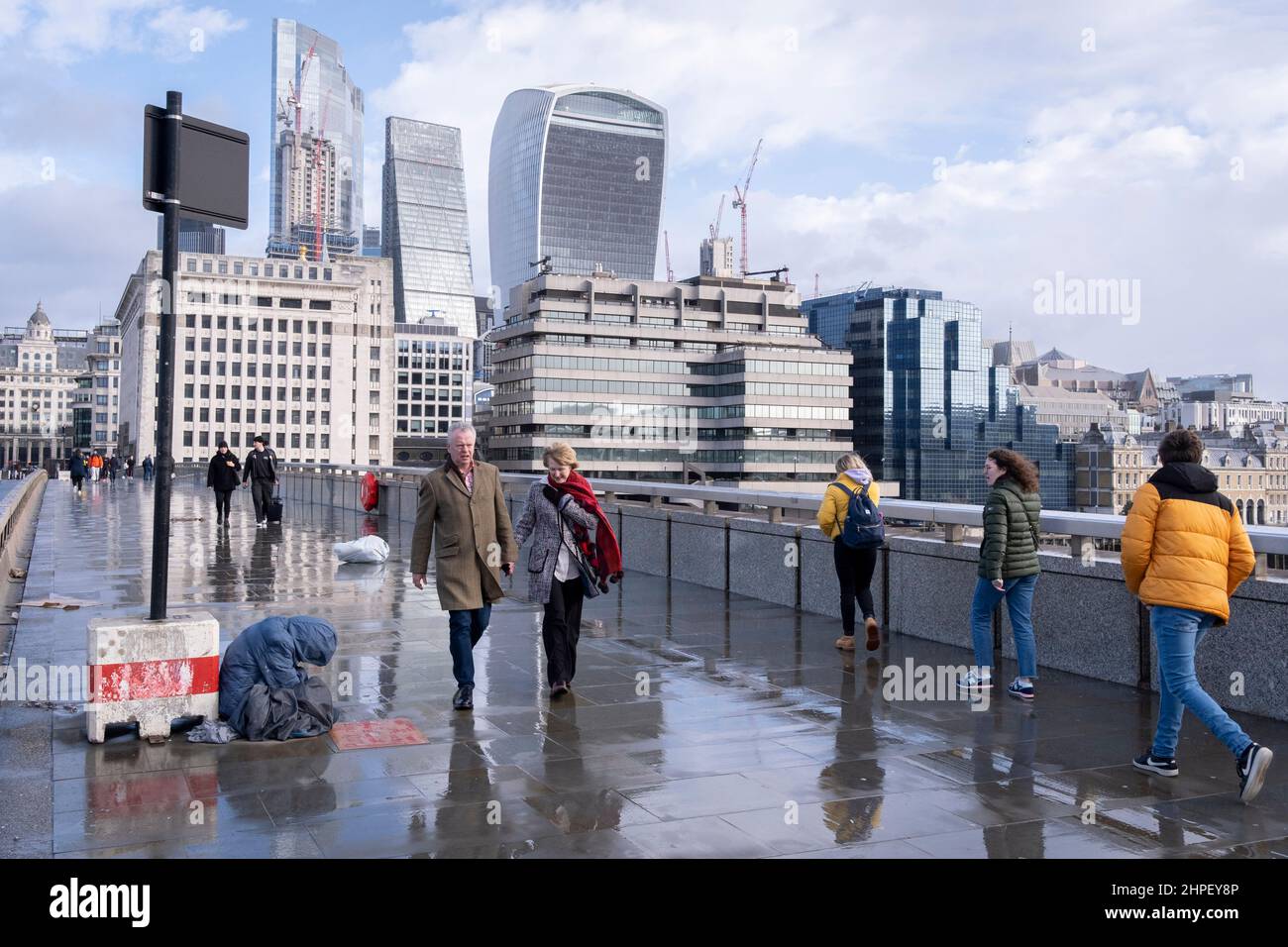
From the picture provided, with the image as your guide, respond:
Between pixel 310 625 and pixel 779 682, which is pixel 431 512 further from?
pixel 779 682

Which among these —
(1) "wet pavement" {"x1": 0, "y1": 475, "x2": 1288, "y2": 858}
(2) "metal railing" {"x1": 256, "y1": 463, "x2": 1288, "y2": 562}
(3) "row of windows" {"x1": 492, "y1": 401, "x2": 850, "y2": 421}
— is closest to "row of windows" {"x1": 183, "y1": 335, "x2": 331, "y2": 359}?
(3) "row of windows" {"x1": 492, "y1": 401, "x2": 850, "y2": 421}

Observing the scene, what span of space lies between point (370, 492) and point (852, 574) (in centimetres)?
1915

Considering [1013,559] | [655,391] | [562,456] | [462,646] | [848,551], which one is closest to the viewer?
[462,646]

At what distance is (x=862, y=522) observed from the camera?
952 cm

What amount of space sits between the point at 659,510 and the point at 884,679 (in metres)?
6.87

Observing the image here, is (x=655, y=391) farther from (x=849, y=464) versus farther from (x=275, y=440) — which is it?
(x=849, y=464)

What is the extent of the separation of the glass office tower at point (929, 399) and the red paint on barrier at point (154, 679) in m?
164

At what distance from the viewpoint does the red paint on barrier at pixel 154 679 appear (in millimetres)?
6574

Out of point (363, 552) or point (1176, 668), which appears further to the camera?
point (363, 552)

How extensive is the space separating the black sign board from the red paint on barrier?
2624 millimetres

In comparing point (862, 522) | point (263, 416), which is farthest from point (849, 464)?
point (263, 416)

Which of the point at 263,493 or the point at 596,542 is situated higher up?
the point at 596,542
